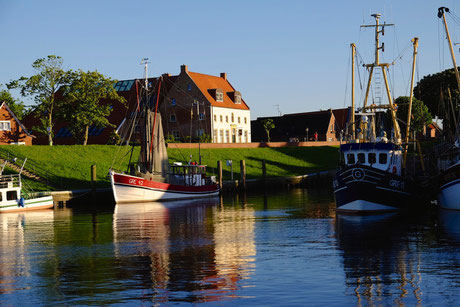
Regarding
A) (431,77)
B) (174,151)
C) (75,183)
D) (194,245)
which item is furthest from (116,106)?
(194,245)

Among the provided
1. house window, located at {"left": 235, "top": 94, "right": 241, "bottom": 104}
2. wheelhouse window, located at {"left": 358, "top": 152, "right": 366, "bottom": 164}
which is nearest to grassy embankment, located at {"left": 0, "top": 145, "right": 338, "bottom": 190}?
house window, located at {"left": 235, "top": 94, "right": 241, "bottom": 104}

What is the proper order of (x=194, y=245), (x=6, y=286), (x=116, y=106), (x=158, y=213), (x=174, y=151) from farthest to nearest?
(x=116, y=106) < (x=174, y=151) < (x=158, y=213) < (x=194, y=245) < (x=6, y=286)

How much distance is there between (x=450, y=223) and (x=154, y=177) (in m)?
35.2

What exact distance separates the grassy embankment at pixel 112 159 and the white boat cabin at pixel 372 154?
3148 cm

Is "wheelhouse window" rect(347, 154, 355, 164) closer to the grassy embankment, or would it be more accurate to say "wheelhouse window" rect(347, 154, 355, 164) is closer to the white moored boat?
the white moored boat

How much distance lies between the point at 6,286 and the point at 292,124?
476 feet

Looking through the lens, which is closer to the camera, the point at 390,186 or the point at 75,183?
the point at 390,186

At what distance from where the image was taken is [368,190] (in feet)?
156

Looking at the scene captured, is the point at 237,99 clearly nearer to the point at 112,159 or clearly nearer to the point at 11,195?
the point at 112,159

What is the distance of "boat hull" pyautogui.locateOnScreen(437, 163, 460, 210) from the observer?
47.0 m

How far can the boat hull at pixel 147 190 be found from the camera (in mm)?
64312

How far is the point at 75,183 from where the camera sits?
7250 cm

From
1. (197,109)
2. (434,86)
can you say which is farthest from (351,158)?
(434,86)

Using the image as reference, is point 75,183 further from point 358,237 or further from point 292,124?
point 292,124
